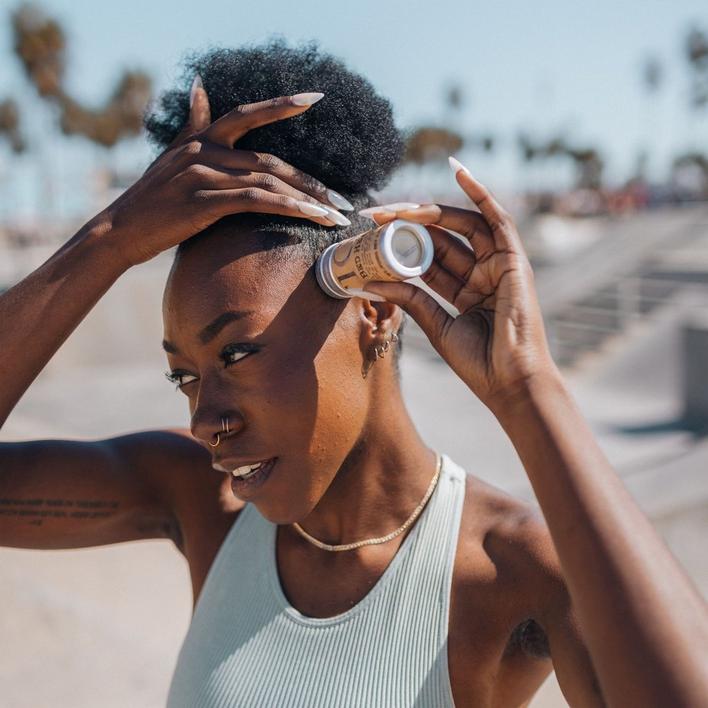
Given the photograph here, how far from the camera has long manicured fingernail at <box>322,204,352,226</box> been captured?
163 centimetres

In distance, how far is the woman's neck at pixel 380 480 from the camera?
1.80 m

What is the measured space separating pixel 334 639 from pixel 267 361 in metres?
0.58

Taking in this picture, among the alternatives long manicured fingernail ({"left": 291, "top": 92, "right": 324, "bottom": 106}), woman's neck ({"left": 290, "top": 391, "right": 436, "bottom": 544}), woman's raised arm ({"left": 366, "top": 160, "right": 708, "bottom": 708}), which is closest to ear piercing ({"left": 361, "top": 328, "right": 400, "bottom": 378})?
woman's neck ({"left": 290, "top": 391, "right": 436, "bottom": 544})

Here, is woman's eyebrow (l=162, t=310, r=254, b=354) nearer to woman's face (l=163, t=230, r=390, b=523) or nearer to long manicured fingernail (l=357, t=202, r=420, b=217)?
woman's face (l=163, t=230, r=390, b=523)

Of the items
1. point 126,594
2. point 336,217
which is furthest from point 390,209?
point 126,594

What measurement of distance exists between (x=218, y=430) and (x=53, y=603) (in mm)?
3064

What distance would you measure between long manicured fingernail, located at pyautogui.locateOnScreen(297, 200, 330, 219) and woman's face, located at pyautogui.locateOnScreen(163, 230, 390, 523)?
0.11m

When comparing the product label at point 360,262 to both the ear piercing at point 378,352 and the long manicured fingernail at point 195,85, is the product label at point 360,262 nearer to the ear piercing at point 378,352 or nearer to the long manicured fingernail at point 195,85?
the ear piercing at point 378,352

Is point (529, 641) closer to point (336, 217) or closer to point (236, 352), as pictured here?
point (236, 352)

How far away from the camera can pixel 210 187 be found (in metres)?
1.59

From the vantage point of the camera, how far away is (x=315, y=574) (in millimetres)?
1819

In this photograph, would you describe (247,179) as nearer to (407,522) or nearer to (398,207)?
(398,207)

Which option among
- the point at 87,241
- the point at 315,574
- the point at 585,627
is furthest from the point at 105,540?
the point at 585,627

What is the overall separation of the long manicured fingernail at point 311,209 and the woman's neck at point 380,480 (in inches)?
17.8
